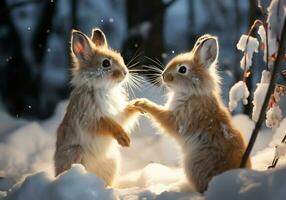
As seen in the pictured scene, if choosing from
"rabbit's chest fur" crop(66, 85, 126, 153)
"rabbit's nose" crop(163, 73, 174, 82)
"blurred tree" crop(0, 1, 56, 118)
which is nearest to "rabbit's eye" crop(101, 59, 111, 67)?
"rabbit's chest fur" crop(66, 85, 126, 153)

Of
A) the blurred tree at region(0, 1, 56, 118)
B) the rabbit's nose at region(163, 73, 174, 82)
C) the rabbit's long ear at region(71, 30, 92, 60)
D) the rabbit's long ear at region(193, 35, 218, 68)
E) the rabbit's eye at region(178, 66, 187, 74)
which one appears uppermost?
the blurred tree at region(0, 1, 56, 118)

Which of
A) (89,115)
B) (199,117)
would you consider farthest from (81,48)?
(199,117)

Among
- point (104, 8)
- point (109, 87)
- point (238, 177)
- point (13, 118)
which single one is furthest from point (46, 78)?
point (238, 177)

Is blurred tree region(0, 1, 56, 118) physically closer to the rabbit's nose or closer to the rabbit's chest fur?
the rabbit's chest fur

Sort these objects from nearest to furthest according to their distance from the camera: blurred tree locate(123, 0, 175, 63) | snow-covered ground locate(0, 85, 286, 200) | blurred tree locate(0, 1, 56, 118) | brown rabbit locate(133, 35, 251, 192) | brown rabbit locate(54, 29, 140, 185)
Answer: snow-covered ground locate(0, 85, 286, 200), brown rabbit locate(133, 35, 251, 192), brown rabbit locate(54, 29, 140, 185), blurred tree locate(123, 0, 175, 63), blurred tree locate(0, 1, 56, 118)

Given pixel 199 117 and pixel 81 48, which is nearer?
pixel 199 117

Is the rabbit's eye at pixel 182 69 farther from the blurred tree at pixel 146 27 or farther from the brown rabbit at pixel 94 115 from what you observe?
the blurred tree at pixel 146 27

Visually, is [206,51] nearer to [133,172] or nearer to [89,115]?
[89,115]

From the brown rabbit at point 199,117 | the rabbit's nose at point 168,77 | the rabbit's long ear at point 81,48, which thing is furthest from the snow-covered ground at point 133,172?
the rabbit's long ear at point 81,48

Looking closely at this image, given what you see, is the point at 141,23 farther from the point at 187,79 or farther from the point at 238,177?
the point at 238,177
